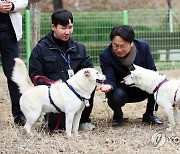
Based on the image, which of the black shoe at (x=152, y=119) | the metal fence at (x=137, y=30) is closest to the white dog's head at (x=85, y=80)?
the black shoe at (x=152, y=119)

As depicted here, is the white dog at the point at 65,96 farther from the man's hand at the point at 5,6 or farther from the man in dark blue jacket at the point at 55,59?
the man's hand at the point at 5,6

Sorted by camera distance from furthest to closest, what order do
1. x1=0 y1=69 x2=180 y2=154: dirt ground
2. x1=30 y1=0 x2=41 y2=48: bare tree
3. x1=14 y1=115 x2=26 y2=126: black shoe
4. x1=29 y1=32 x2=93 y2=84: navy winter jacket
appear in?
x1=30 y1=0 x2=41 y2=48: bare tree → x1=14 y1=115 x2=26 y2=126: black shoe → x1=29 y1=32 x2=93 y2=84: navy winter jacket → x1=0 y1=69 x2=180 y2=154: dirt ground

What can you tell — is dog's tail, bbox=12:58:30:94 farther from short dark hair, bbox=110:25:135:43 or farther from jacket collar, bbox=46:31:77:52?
short dark hair, bbox=110:25:135:43

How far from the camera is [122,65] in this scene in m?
4.87

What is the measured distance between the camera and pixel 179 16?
11086mm

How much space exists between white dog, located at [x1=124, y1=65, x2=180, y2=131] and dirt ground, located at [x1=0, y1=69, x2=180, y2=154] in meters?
0.21

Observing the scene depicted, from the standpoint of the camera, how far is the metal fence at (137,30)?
10016 mm

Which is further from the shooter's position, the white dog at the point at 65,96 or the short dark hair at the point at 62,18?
the short dark hair at the point at 62,18

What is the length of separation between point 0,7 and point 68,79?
1006 millimetres

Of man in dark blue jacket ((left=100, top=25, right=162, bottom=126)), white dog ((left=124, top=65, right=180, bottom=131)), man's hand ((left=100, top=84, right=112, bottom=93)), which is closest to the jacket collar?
man in dark blue jacket ((left=100, top=25, right=162, bottom=126))

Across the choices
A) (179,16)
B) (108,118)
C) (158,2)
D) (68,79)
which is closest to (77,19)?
(179,16)

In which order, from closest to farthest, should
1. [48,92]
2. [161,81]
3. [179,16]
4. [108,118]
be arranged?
[48,92]
[161,81]
[108,118]
[179,16]

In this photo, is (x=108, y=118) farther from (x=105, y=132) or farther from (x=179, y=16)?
(x=179, y=16)

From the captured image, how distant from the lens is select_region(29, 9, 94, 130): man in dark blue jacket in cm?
452
